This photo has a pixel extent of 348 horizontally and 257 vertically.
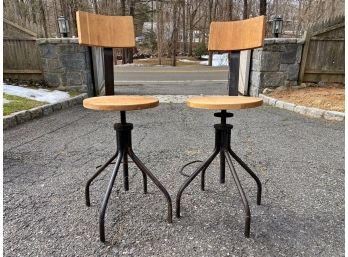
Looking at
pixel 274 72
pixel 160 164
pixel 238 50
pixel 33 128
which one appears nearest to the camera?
pixel 238 50

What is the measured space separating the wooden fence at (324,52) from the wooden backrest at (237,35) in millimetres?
3996

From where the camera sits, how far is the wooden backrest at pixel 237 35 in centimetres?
192

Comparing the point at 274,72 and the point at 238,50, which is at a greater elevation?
the point at 238,50

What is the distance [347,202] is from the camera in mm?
1887

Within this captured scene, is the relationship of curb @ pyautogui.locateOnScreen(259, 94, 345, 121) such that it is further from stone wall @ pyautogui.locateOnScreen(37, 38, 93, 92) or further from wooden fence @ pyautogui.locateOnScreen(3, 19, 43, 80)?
wooden fence @ pyautogui.locateOnScreen(3, 19, 43, 80)

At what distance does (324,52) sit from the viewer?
5.52 metres

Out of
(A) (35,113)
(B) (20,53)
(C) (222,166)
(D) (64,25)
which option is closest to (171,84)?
(D) (64,25)

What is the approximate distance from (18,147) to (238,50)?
93.2 inches

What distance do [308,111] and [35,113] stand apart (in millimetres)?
4109

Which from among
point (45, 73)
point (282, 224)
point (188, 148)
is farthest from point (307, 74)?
point (45, 73)

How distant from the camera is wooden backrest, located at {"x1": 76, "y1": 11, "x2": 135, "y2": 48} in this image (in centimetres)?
186

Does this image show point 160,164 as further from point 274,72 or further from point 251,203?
point 274,72

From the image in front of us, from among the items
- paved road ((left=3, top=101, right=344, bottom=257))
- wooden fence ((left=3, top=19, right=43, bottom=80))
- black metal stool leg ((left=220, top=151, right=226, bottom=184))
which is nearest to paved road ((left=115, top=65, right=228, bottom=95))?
wooden fence ((left=3, top=19, right=43, bottom=80))

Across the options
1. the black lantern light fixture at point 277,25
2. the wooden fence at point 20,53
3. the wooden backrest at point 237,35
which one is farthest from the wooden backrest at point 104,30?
the black lantern light fixture at point 277,25
